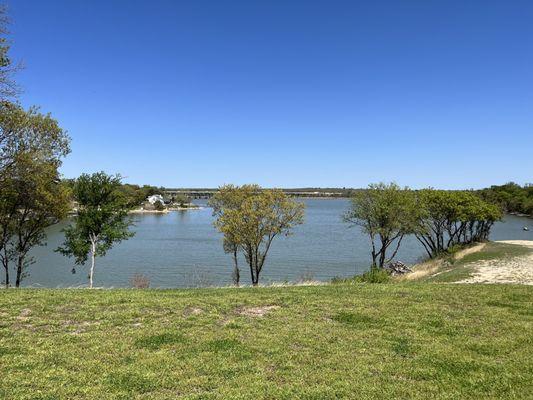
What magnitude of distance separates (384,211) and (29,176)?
3006 centimetres

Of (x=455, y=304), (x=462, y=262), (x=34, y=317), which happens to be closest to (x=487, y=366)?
(x=455, y=304)

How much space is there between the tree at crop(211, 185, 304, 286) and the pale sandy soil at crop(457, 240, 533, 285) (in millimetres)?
14386

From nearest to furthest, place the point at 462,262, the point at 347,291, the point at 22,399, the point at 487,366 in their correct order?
the point at 22,399 → the point at 487,366 → the point at 347,291 → the point at 462,262

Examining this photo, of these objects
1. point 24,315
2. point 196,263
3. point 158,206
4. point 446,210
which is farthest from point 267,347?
point 158,206

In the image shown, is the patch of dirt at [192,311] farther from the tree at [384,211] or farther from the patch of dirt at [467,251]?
the patch of dirt at [467,251]

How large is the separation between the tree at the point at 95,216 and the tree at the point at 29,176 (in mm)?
2181

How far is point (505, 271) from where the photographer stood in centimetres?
2623

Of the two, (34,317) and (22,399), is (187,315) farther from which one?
(22,399)

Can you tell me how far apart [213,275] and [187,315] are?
3111cm

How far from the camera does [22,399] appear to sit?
219 inches

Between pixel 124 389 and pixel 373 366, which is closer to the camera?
pixel 124 389

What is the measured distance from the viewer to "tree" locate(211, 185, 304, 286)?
34.7 m

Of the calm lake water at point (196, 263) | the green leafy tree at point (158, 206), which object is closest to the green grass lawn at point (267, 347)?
the calm lake water at point (196, 263)

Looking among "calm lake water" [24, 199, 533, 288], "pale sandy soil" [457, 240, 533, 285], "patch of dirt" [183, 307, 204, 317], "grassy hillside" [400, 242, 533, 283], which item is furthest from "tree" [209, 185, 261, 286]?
"patch of dirt" [183, 307, 204, 317]
